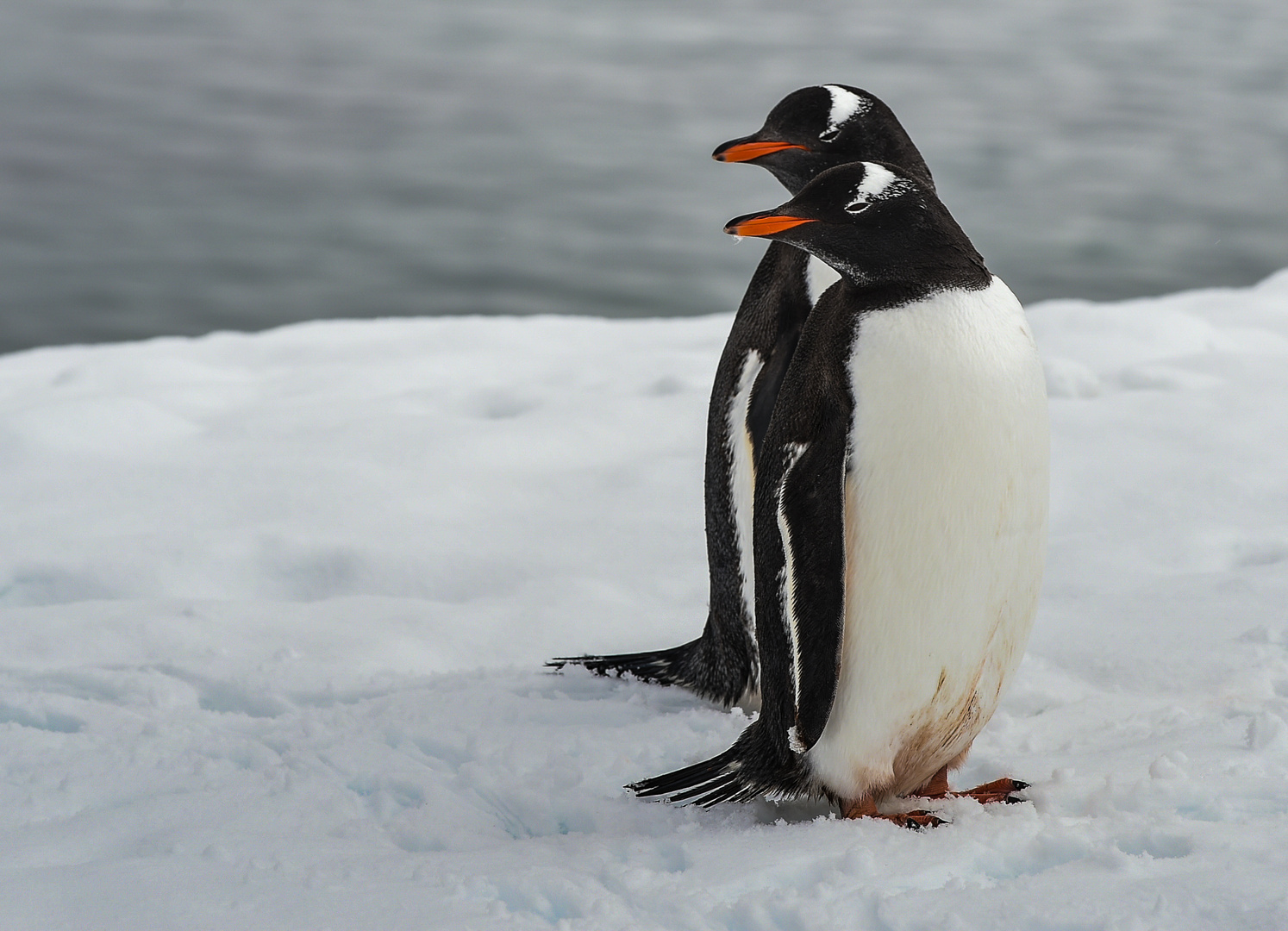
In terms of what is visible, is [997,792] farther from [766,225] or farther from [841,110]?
[841,110]

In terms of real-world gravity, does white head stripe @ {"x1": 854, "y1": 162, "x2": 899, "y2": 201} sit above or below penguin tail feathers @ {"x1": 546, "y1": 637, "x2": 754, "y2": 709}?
above

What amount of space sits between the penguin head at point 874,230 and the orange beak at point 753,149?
468 mm

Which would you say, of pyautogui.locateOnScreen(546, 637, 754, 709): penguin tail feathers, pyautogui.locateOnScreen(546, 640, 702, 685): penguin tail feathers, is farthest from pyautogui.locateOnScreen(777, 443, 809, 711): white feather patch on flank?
pyautogui.locateOnScreen(546, 640, 702, 685): penguin tail feathers

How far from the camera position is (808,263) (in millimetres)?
2207

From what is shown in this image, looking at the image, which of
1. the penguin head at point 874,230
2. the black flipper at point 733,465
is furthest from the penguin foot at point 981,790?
the penguin head at point 874,230

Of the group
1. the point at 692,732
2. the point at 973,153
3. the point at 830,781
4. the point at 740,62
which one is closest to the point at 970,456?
the point at 830,781

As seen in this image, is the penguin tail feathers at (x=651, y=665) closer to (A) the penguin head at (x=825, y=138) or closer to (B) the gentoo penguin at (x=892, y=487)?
(B) the gentoo penguin at (x=892, y=487)

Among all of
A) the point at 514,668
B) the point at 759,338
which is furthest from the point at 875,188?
the point at 514,668

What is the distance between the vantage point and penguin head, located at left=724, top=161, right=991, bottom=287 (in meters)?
1.77

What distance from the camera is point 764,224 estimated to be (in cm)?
179

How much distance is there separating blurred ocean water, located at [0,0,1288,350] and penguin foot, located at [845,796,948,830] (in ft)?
25.4

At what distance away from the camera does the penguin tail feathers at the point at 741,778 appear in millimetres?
1861

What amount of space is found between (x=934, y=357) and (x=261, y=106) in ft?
55.7

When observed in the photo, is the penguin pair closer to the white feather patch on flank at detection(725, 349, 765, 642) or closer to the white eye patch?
the white eye patch
